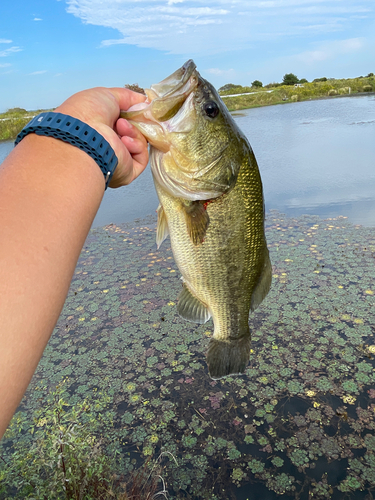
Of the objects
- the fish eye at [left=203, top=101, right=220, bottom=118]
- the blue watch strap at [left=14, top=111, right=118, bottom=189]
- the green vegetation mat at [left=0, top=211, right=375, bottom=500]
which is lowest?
the green vegetation mat at [left=0, top=211, right=375, bottom=500]

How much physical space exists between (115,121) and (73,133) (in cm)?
35

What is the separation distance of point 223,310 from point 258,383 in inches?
60.6

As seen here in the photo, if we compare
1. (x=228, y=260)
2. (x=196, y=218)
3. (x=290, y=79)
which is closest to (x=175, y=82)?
(x=196, y=218)

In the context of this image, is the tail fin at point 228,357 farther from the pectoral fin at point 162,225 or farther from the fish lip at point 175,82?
the fish lip at point 175,82

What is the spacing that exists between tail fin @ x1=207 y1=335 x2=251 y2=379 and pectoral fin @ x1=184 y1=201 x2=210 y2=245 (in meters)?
0.55

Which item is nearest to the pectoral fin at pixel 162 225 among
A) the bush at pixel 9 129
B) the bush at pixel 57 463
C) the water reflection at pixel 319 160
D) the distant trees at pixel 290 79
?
the bush at pixel 57 463

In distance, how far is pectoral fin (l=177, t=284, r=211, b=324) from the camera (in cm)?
153

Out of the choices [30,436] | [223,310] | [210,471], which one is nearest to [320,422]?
[210,471]

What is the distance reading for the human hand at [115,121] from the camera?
98cm

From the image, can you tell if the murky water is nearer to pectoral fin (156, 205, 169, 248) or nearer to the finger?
pectoral fin (156, 205, 169, 248)

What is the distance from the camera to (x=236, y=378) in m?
2.84

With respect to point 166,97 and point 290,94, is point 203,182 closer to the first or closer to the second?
point 166,97

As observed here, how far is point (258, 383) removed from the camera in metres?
2.79

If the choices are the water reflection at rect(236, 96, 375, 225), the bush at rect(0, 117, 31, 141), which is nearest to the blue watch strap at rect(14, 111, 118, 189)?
the water reflection at rect(236, 96, 375, 225)
